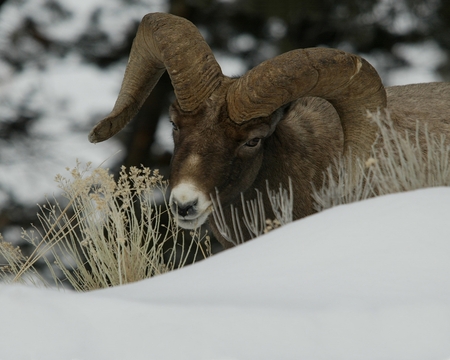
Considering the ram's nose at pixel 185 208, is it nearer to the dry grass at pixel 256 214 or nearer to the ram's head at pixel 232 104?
the ram's head at pixel 232 104

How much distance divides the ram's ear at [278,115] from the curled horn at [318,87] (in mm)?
246

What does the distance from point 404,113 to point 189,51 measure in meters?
1.86

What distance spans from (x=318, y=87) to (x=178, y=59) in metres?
1.05

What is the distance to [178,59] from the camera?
5.66 meters

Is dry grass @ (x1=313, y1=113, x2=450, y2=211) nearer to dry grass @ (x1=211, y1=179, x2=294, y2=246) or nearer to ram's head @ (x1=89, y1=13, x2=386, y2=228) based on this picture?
dry grass @ (x1=211, y1=179, x2=294, y2=246)

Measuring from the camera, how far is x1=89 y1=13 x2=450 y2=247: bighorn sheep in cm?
524

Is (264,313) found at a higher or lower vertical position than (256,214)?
lower

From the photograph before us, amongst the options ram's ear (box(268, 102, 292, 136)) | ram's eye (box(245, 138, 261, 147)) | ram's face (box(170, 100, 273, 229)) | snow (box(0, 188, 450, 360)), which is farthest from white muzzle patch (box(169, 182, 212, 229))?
snow (box(0, 188, 450, 360))

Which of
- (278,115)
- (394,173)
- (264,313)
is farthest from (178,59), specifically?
(264,313)

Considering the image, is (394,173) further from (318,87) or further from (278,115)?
(278,115)

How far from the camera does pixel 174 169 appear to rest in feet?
17.4

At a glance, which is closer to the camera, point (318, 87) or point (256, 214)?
point (256, 214)

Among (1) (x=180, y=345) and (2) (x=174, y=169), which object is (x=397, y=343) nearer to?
(1) (x=180, y=345)

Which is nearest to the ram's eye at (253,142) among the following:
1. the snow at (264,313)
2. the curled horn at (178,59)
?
the curled horn at (178,59)
